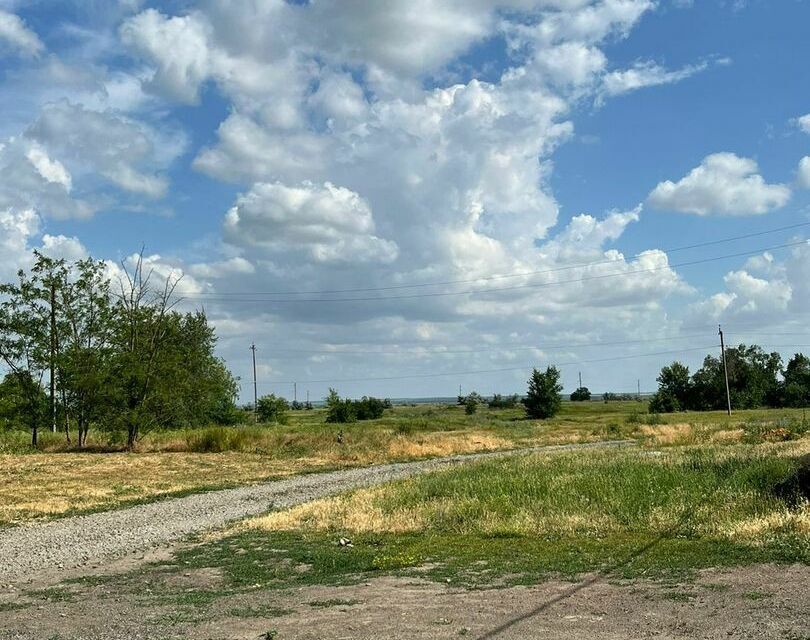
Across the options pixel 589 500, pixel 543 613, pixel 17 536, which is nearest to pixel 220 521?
pixel 17 536

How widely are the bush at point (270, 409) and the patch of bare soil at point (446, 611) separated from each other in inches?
3113

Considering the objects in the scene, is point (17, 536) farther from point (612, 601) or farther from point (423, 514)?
point (612, 601)

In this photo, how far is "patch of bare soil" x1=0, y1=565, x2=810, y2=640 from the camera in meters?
8.41

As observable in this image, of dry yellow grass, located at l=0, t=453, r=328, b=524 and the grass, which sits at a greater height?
dry yellow grass, located at l=0, t=453, r=328, b=524

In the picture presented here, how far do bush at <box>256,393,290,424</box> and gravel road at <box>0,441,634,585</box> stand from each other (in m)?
60.6

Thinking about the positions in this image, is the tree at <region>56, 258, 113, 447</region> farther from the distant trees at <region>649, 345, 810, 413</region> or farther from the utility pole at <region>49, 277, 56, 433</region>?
the distant trees at <region>649, 345, 810, 413</region>

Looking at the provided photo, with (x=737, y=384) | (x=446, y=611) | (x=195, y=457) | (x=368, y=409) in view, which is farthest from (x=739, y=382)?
(x=446, y=611)

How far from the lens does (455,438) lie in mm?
50688

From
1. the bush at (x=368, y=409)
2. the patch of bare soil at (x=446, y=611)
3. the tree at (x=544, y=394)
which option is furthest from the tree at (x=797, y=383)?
the patch of bare soil at (x=446, y=611)

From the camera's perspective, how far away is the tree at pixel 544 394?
10394 cm

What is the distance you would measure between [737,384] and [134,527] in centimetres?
11313

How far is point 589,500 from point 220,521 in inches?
359

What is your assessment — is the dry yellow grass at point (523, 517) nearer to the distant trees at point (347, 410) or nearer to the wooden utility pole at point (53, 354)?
the wooden utility pole at point (53, 354)

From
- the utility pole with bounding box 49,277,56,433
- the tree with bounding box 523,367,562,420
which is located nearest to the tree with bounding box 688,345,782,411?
the tree with bounding box 523,367,562,420
